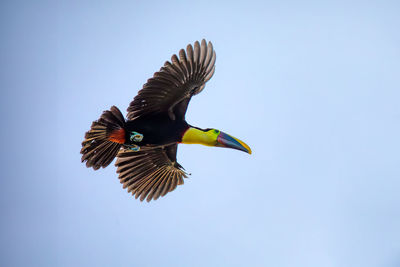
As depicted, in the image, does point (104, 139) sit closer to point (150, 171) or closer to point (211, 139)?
point (150, 171)

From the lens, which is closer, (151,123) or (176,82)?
(176,82)

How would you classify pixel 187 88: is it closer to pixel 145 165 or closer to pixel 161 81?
pixel 161 81

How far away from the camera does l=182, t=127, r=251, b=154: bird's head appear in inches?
450

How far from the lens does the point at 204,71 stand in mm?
10641

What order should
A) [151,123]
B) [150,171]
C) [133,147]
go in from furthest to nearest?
[150,171]
[133,147]
[151,123]

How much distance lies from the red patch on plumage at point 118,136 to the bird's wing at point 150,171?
3.21 feet

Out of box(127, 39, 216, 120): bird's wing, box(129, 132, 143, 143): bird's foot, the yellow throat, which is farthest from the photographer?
the yellow throat

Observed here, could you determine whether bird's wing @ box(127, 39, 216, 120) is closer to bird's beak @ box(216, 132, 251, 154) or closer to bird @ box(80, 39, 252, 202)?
bird @ box(80, 39, 252, 202)

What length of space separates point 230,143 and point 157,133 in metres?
1.49

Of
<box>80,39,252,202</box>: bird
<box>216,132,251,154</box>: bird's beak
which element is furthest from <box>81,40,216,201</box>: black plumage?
<box>216,132,251,154</box>: bird's beak

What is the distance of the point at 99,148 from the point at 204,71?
245 cm

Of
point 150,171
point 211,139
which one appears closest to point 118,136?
point 150,171

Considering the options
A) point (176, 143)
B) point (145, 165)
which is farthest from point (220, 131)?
point (145, 165)

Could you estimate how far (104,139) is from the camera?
10812 millimetres
